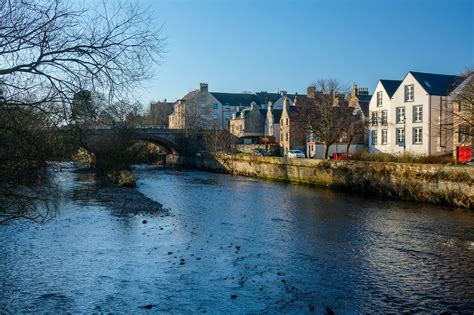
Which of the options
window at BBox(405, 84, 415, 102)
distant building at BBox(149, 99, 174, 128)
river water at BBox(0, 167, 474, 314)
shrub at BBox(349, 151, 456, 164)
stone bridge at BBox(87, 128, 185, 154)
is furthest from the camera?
distant building at BBox(149, 99, 174, 128)

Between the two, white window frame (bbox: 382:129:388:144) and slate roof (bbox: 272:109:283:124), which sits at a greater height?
slate roof (bbox: 272:109:283:124)

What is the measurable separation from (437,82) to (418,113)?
4110mm

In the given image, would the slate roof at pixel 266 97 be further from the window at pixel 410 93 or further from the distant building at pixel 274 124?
the window at pixel 410 93

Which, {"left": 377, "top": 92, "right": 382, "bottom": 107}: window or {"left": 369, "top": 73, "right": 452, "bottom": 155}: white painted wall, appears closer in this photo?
{"left": 369, "top": 73, "right": 452, "bottom": 155}: white painted wall

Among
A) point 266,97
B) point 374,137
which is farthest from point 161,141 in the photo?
point 266,97

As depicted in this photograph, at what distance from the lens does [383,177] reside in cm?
3166

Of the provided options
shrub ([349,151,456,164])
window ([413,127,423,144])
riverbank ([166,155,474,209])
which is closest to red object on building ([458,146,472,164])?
shrub ([349,151,456,164])

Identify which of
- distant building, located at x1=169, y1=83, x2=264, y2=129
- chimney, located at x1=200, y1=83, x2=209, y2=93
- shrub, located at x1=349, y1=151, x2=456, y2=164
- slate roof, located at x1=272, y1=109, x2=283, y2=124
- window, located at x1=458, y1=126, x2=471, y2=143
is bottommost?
shrub, located at x1=349, y1=151, x2=456, y2=164

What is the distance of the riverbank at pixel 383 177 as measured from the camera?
26.5m

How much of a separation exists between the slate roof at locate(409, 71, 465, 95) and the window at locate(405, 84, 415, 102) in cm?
114

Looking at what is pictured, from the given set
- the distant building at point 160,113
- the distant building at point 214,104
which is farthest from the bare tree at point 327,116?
the distant building at point 160,113

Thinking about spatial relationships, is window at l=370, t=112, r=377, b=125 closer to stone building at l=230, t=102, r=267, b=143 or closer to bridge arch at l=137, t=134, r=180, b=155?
bridge arch at l=137, t=134, r=180, b=155

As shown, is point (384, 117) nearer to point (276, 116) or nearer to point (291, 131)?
point (291, 131)

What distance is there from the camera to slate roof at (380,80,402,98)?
172 feet
